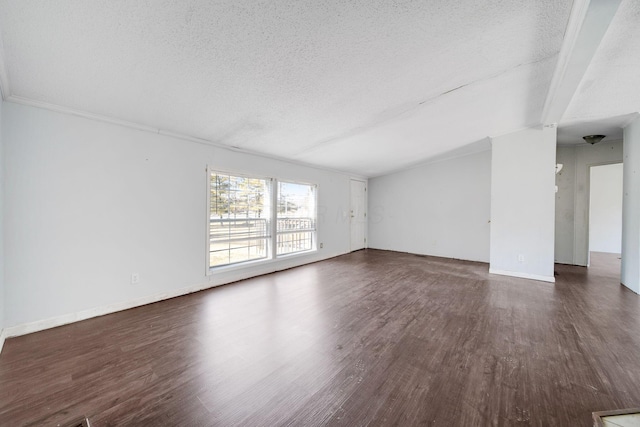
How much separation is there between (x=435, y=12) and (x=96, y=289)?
402cm

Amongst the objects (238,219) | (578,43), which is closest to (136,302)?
(238,219)

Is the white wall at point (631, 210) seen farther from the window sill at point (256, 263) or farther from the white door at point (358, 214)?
the window sill at point (256, 263)

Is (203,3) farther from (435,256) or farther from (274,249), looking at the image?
(435,256)

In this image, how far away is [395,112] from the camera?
322 cm

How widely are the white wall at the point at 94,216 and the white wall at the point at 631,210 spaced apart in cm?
605

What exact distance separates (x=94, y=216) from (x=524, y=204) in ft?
20.1

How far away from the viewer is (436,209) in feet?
20.6

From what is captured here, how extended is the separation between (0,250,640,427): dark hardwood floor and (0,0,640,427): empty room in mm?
18

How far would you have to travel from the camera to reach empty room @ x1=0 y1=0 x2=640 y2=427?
1530 millimetres

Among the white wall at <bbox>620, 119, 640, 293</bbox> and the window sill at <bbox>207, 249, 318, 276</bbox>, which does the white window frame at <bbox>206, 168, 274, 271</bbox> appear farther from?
the white wall at <bbox>620, 119, 640, 293</bbox>

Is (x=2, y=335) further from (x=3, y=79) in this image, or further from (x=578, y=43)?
(x=578, y=43)

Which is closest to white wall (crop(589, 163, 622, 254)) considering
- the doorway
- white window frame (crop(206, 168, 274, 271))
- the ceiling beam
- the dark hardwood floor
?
the doorway

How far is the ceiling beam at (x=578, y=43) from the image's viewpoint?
5.53ft

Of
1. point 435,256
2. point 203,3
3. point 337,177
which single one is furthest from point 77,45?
point 435,256
